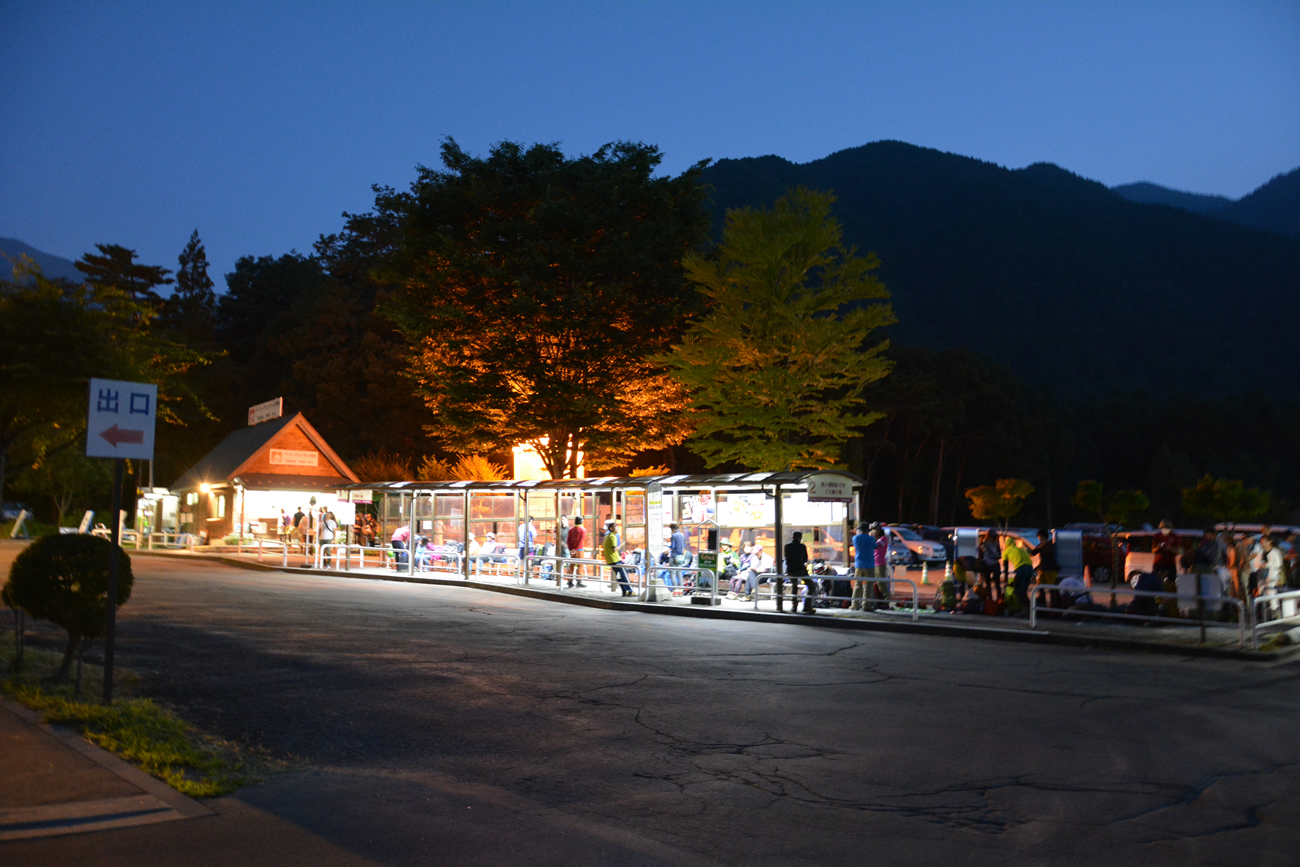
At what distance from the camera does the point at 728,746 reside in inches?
320

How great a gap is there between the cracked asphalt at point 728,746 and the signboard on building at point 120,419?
244cm

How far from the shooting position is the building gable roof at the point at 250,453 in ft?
151

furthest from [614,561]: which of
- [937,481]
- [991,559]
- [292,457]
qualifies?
[937,481]

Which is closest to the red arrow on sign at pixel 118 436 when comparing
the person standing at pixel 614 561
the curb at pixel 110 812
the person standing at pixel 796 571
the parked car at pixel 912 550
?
the curb at pixel 110 812

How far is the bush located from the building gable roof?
36219 mm

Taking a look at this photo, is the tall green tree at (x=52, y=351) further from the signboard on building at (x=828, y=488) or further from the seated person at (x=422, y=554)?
the signboard on building at (x=828, y=488)

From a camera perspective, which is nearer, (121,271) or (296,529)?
(296,529)

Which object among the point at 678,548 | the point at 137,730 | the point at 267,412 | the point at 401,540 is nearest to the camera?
the point at 137,730

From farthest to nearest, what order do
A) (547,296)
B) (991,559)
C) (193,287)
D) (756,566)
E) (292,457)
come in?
(193,287), (292,457), (547,296), (756,566), (991,559)

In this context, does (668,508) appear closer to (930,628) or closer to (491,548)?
(491,548)

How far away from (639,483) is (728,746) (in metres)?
15.7

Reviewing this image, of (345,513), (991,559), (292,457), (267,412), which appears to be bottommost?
(991,559)

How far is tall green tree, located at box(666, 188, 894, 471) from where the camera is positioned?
97.1 ft

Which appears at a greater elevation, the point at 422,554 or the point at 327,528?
the point at 327,528
